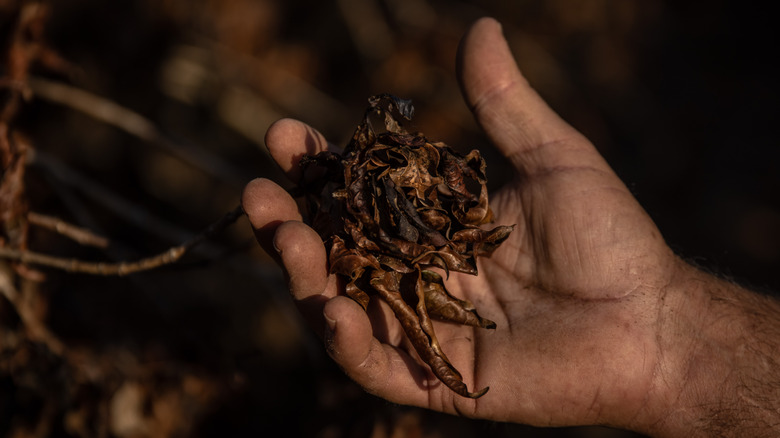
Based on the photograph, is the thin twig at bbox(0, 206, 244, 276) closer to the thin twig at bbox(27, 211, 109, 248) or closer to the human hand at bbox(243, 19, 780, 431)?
the thin twig at bbox(27, 211, 109, 248)

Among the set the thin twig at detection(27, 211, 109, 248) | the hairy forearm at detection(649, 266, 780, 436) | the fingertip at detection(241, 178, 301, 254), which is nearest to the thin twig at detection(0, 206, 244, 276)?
the thin twig at detection(27, 211, 109, 248)

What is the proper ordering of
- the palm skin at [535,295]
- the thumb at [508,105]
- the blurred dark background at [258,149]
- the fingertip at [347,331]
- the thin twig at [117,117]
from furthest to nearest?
1. the thin twig at [117,117]
2. the blurred dark background at [258,149]
3. the thumb at [508,105]
4. the palm skin at [535,295]
5. the fingertip at [347,331]

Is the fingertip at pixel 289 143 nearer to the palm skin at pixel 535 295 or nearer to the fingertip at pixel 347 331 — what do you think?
the palm skin at pixel 535 295

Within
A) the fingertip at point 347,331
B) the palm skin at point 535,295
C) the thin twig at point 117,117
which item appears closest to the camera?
the fingertip at point 347,331

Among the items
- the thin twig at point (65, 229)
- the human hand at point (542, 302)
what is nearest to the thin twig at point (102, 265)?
the thin twig at point (65, 229)

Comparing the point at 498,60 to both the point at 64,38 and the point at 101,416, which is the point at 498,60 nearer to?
the point at 101,416

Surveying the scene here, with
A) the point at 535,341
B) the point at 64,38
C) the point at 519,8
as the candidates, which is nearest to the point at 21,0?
the point at 64,38

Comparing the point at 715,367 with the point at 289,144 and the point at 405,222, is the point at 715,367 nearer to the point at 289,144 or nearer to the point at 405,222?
the point at 405,222
